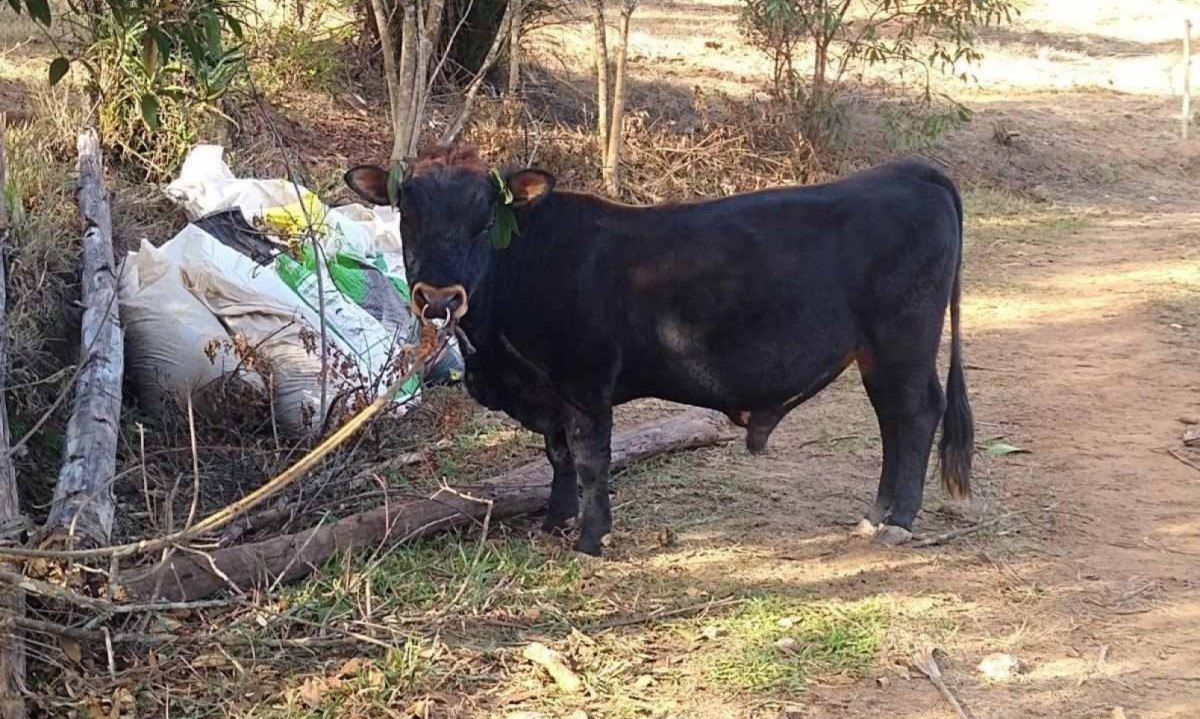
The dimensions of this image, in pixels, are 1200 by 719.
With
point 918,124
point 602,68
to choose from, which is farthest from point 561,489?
point 918,124

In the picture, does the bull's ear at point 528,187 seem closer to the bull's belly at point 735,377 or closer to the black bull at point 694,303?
the black bull at point 694,303

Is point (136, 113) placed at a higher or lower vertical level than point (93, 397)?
higher

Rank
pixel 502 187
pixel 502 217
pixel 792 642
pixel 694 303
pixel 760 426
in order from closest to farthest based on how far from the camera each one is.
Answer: pixel 792 642, pixel 502 217, pixel 502 187, pixel 694 303, pixel 760 426

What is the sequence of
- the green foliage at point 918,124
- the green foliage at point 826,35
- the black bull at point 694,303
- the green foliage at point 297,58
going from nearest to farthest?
the black bull at point 694,303 → the green foliage at point 297,58 → the green foliage at point 826,35 → the green foliage at point 918,124

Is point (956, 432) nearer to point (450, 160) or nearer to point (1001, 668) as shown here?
point (1001, 668)

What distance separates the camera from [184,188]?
7770 millimetres

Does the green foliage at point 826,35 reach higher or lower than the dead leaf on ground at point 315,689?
higher

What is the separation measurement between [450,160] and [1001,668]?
258 centimetres

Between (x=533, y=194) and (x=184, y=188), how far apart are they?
3479 millimetres

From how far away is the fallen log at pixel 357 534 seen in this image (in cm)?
429

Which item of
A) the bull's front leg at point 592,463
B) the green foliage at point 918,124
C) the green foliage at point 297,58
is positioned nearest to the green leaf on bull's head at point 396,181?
the bull's front leg at point 592,463

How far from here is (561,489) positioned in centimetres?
550

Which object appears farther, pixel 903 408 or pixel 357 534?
pixel 903 408

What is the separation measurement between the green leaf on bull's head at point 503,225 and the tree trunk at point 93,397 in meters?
1.50
